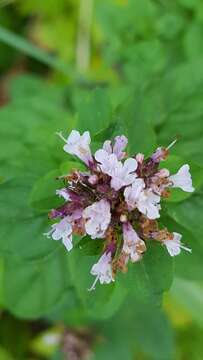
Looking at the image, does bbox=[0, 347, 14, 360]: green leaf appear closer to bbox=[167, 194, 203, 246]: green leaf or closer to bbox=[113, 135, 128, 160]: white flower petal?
bbox=[167, 194, 203, 246]: green leaf

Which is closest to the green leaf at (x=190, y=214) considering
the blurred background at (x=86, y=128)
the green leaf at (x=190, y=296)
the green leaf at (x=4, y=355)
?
the blurred background at (x=86, y=128)

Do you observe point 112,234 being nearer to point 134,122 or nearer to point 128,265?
point 128,265

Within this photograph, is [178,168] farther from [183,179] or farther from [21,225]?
[21,225]

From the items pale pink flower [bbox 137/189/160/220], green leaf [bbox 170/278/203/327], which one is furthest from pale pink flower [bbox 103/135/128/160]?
→ green leaf [bbox 170/278/203/327]

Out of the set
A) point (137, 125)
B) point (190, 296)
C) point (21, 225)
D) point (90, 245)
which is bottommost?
point (190, 296)

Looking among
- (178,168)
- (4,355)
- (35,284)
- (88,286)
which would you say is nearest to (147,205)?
(178,168)

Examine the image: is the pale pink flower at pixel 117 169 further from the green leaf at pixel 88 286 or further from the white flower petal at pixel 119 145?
the green leaf at pixel 88 286
